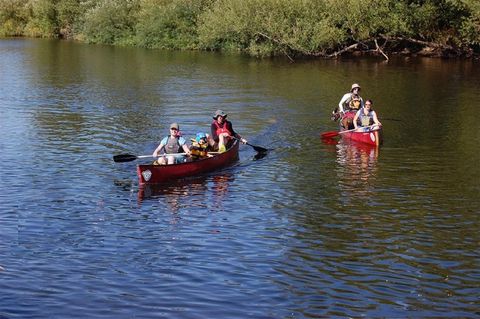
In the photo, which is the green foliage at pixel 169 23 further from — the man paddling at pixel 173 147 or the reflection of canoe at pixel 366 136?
the man paddling at pixel 173 147

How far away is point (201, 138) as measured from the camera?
929 inches

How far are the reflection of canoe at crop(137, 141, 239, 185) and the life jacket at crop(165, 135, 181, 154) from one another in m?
0.92

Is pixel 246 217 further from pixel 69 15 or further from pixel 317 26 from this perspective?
pixel 69 15

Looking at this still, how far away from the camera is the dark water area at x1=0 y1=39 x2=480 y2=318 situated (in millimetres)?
13367

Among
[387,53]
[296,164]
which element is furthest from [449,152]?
[387,53]

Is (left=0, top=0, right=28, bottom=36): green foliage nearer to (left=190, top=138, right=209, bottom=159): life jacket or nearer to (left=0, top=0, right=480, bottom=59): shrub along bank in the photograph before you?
(left=0, top=0, right=480, bottom=59): shrub along bank

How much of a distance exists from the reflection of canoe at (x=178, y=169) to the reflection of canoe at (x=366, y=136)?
625cm

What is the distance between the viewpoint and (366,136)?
2755cm

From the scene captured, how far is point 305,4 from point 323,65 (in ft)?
19.7

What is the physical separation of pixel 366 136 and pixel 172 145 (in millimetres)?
8603

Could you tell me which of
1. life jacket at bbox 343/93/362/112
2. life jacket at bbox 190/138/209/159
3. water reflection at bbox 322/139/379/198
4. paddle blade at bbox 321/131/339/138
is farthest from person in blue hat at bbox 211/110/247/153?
life jacket at bbox 343/93/362/112

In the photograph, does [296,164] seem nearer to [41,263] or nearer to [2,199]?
[2,199]

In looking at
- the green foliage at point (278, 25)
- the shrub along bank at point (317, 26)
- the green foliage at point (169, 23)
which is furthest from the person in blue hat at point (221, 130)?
the green foliage at point (169, 23)

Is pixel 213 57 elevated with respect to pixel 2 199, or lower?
elevated
